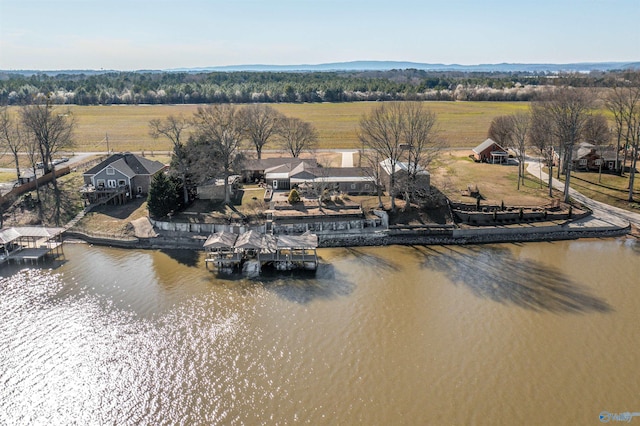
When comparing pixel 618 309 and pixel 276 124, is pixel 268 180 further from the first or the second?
pixel 618 309

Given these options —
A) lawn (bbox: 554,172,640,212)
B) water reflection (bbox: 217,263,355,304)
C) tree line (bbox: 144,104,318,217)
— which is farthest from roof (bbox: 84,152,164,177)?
lawn (bbox: 554,172,640,212)

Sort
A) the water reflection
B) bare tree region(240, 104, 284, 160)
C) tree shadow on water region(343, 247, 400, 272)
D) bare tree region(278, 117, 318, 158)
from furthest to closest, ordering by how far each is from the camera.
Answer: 1. bare tree region(278, 117, 318, 158)
2. bare tree region(240, 104, 284, 160)
3. tree shadow on water region(343, 247, 400, 272)
4. the water reflection

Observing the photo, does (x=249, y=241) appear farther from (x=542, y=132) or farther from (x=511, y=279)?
(x=542, y=132)

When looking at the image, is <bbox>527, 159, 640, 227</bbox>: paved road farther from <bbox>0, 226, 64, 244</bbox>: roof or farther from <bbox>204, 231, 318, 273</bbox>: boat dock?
<bbox>0, 226, 64, 244</bbox>: roof

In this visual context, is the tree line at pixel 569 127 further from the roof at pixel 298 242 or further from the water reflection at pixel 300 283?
the water reflection at pixel 300 283

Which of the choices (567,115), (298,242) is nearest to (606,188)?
(567,115)

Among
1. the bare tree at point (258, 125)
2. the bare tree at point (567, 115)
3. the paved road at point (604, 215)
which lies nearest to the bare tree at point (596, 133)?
the bare tree at point (567, 115)

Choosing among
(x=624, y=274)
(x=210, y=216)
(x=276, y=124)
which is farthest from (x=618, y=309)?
(x=276, y=124)
